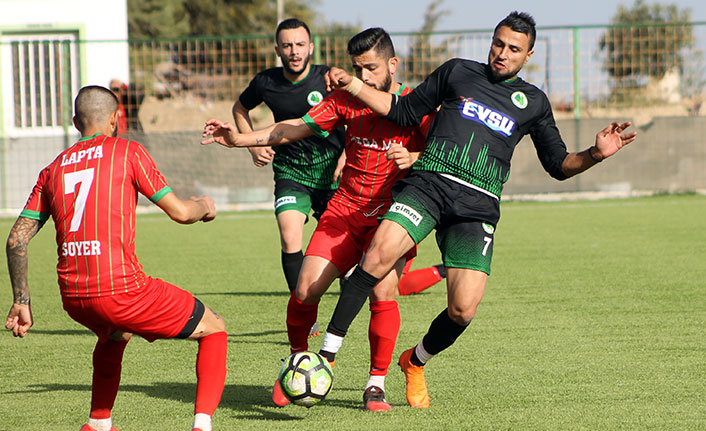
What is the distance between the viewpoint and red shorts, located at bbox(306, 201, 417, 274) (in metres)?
5.18

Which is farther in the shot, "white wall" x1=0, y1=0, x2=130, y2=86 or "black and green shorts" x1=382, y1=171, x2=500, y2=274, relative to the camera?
"white wall" x1=0, y1=0, x2=130, y2=86

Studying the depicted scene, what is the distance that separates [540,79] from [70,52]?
860 centimetres

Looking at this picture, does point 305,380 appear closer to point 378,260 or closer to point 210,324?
point 210,324

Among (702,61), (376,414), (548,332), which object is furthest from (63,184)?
(702,61)

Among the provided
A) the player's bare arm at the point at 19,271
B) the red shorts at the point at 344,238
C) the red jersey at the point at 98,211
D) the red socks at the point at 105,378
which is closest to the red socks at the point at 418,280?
the red shorts at the point at 344,238

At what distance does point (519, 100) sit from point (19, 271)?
269 centimetres

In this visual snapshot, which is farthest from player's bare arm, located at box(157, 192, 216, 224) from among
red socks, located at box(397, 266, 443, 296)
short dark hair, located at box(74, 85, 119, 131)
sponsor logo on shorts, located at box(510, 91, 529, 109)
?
red socks, located at box(397, 266, 443, 296)

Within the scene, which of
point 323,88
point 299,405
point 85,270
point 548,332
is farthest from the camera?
point 323,88

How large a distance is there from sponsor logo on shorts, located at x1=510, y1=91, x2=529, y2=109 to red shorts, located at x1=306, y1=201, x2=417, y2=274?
3.13ft

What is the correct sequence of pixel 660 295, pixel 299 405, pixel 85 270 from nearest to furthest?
pixel 85 270 → pixel 299 405 → pixel 660 295

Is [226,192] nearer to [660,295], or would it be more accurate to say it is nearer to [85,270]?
[660,295]

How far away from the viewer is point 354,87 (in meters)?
4.97

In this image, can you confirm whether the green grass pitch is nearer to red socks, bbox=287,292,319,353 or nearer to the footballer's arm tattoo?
red socks, bbox=287,292,319,353

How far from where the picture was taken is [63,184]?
13.0 ft
